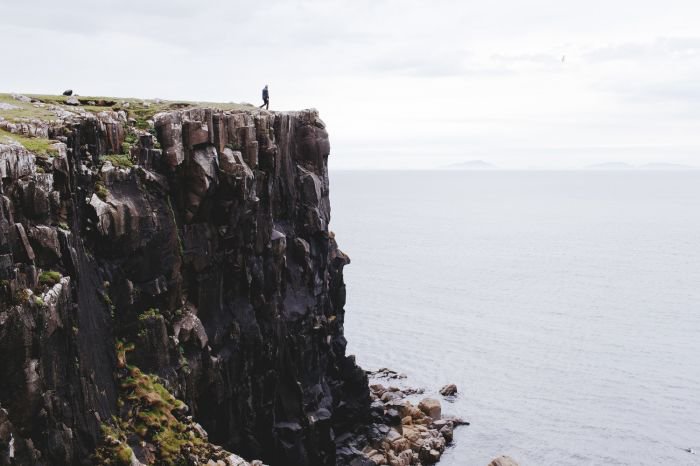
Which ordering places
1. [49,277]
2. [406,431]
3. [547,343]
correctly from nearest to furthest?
[49,277]
[406,431]
[547,343]

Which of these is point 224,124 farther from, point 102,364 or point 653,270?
point 653,270

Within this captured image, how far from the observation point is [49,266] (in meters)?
25.2

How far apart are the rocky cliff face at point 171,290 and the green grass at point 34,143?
28cm

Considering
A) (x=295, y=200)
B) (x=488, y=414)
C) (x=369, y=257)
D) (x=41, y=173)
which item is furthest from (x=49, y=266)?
(x=369, y=257)

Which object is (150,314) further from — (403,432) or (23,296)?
(403,432)

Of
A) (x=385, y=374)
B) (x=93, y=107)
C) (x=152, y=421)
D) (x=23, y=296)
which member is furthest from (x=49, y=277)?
(x=385, y=374)

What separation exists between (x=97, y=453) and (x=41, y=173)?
34.6 feet

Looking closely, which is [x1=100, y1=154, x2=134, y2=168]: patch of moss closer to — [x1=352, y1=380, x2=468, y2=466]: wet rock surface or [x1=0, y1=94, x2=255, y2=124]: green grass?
[x1=0, y1=94, x2=255, y2=124]: green grass

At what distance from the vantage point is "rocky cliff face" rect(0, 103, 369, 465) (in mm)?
24000

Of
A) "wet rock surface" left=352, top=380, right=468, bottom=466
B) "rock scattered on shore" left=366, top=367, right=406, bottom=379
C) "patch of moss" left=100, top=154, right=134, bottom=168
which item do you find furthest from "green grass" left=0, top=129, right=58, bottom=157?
"rock scattered on shore" left=366, top=367, right=406, bottom=379

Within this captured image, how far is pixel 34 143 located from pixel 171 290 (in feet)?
36.3

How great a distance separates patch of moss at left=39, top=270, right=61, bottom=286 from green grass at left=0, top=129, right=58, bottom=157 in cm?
462

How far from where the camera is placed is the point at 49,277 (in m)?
24.7

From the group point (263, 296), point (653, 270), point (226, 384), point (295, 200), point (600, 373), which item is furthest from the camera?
point (653, 270)
